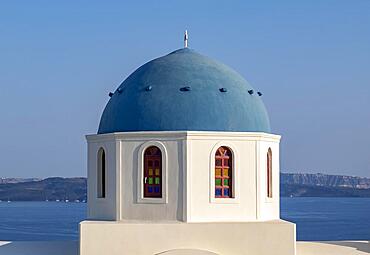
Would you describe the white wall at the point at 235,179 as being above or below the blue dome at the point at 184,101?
below

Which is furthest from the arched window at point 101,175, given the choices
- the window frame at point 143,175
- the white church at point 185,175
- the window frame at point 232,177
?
the window frame at point 232,177

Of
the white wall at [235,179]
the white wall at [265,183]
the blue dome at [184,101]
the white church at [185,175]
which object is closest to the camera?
the white church at [185,175]

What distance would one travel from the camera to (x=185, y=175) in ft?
58.4

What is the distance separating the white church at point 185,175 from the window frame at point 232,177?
0.02 m

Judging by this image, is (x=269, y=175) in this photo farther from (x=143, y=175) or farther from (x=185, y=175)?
(x=143, y=175)

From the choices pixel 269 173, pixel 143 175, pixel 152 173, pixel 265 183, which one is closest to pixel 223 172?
pixel 265 183

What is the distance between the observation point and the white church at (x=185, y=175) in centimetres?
1762

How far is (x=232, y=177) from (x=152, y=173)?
1.95 m

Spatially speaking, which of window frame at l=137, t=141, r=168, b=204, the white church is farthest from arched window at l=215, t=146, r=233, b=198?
window frame at l=137, t=141, r=168, b=204

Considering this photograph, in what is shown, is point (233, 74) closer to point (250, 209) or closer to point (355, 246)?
point (250, 209)

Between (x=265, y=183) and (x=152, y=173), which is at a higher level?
(x=152, y=173)

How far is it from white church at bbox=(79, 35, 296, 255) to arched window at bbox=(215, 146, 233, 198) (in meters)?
0.02

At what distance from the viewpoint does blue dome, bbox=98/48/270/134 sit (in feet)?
59.1

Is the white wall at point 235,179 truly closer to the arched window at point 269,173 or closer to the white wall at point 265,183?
the white wall at point 265,183
